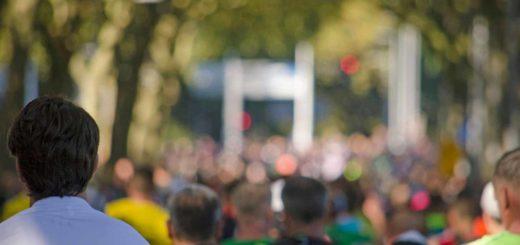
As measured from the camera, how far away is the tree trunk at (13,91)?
811 inches

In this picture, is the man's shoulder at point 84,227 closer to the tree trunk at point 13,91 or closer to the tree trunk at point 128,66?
the tree trunk at point 13,91

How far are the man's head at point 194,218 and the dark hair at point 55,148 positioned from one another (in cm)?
306

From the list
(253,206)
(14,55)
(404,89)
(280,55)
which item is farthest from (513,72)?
(280,55)

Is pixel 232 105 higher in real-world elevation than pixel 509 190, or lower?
lower

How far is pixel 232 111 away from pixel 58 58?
161 feet

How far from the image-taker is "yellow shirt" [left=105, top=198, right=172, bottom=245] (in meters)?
10.4

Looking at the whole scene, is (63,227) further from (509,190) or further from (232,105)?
(232,105)

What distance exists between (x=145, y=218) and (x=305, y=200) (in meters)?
3.12

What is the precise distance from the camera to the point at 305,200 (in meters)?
7.65

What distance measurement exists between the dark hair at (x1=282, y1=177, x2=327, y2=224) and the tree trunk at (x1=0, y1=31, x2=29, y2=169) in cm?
1290

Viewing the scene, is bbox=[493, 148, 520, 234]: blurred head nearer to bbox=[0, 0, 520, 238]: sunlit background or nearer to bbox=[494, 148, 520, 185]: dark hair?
bbox=[494, 148, 520, 185]: dark hair

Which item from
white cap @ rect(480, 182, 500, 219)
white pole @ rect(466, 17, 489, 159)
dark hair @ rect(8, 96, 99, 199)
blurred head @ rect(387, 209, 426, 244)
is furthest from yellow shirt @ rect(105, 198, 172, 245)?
white pole @ rect(466, 17, 489, 159)

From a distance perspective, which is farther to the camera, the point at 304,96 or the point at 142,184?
the point at 304,96

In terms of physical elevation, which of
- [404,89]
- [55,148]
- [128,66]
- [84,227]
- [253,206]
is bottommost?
[404,89]
